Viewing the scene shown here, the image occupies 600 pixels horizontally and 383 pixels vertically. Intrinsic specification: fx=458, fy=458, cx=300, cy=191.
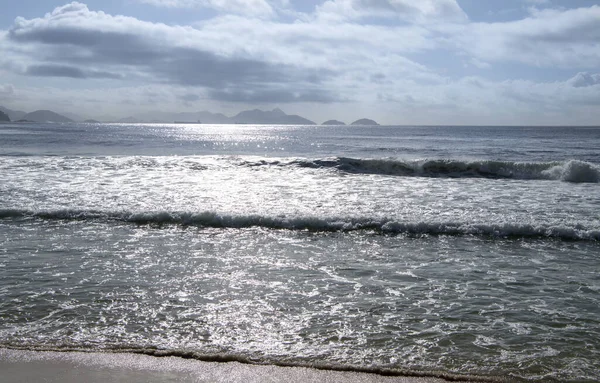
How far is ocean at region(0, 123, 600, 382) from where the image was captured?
4.61 meters

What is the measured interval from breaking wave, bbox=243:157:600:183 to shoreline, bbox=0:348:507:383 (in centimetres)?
1931

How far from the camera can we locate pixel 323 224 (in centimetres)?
1048

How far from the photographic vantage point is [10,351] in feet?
14.6

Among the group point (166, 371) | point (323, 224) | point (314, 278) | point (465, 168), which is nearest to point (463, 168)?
point (465, 168)

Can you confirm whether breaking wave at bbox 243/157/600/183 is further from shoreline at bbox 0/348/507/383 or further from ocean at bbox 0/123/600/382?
shoreline at bbox 0/348/507/383

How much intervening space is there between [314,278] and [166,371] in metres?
3.07

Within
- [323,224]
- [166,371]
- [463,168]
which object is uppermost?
[463,168]

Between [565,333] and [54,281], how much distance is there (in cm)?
660

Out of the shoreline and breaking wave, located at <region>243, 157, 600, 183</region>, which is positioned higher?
breaking wave, located at <region>243, 157, 600, 183</region>

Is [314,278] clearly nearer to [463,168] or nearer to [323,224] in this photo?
[323,224]

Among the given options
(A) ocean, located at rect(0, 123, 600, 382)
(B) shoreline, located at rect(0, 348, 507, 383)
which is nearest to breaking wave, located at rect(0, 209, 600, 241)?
(A) ocean, located at rect(0, 123, 600, 382)

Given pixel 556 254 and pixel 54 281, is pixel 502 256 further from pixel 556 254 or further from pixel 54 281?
pixel 54 281

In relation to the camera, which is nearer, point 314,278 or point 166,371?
point 166,371

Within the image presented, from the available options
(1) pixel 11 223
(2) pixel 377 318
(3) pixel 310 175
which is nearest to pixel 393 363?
(2) pixel 377 318
